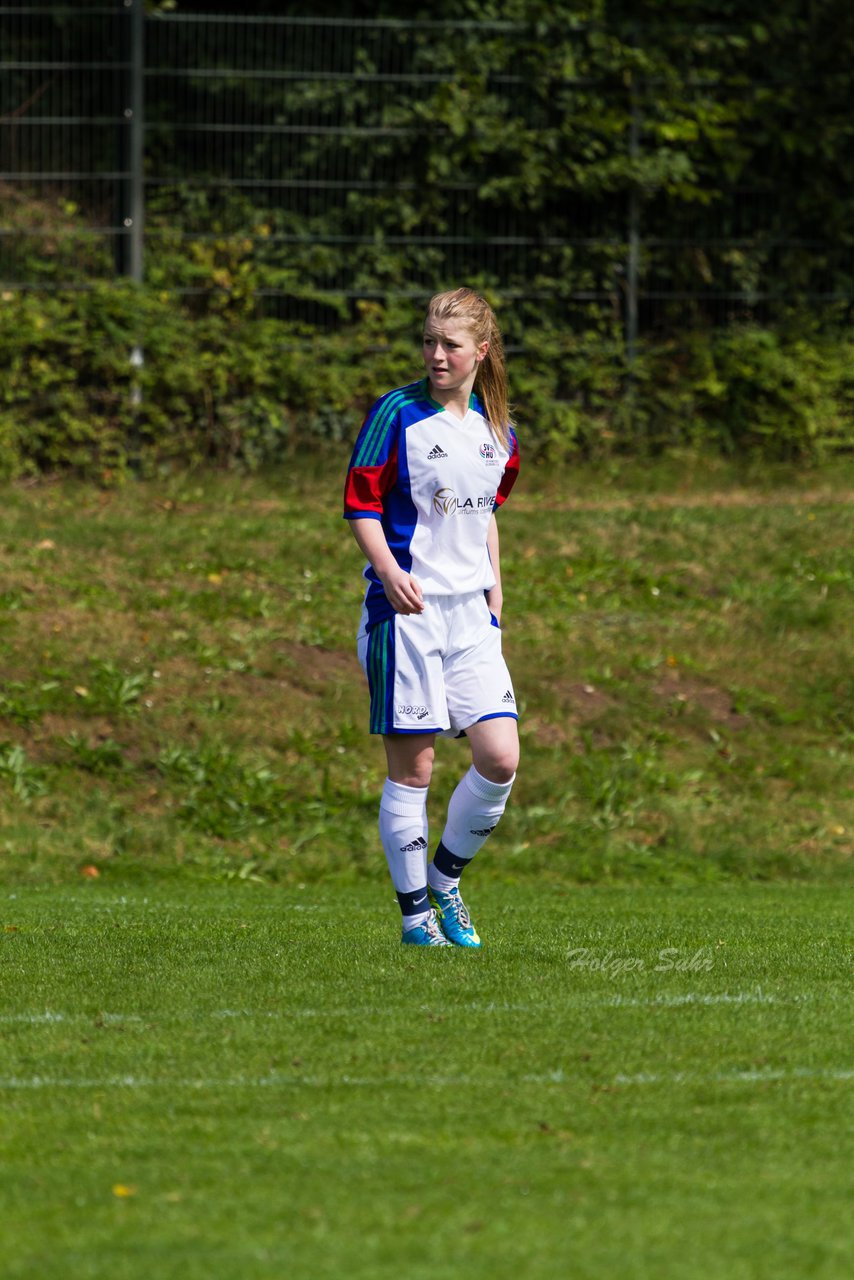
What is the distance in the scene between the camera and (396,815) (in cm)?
→ 576

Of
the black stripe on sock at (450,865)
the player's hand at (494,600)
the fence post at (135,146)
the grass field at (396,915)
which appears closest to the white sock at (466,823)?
the black stripe on sock at (450,865)

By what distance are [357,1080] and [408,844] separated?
5.64 ft

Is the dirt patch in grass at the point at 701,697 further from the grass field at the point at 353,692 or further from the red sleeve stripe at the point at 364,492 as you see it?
the red sleeve stripe at the point at 364,492

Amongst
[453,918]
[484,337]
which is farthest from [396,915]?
[484,337]

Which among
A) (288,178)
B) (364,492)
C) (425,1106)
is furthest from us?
(288,178)

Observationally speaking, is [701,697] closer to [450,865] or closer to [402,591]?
[450,865]

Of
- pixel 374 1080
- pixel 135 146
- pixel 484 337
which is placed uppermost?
pixel 135 146

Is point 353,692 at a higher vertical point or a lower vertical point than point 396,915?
higher

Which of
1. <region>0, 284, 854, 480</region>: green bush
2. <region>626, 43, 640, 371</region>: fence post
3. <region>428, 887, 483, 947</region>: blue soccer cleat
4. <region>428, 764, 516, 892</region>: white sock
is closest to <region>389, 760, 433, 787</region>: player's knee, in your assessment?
<region>428, 764, 516, 892</region>: white sock

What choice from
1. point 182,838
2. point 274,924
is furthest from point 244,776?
point 274,924

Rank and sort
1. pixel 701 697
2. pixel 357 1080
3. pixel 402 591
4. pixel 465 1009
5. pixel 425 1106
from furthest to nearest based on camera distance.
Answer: pixel 701 697, pixel 402 591, pixel 465 1009, pixel 357 1080, pixel 425 1106

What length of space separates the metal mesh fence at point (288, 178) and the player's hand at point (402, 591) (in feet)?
33.0

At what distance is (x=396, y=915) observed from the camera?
7.20 m

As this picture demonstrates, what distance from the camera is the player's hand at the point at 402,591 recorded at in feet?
17.9
